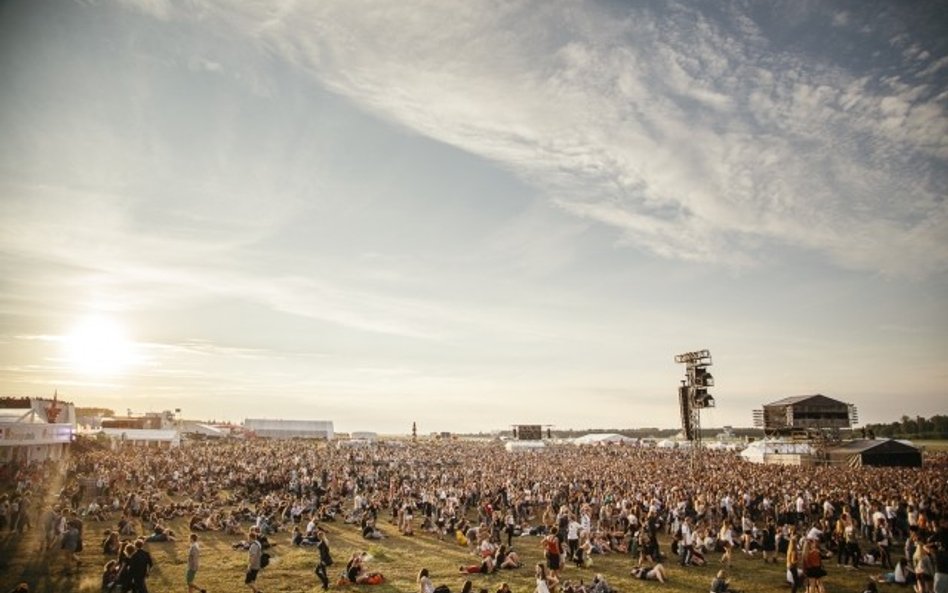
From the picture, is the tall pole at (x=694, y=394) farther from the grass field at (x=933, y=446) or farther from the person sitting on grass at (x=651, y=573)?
the grass field at (x=933, y=446)

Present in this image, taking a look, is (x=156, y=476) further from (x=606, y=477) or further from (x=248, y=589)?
(x=606, y=477)

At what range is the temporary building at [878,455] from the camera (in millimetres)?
46188

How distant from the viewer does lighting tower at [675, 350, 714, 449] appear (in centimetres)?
3837

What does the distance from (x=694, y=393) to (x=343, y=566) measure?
100 ft

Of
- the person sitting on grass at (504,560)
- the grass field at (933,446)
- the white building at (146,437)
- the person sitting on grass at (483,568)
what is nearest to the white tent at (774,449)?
the grass field at (933,446)

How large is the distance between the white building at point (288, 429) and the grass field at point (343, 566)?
85230mm

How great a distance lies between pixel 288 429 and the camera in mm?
101688

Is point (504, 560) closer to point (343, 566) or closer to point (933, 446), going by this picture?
point (343, 566)

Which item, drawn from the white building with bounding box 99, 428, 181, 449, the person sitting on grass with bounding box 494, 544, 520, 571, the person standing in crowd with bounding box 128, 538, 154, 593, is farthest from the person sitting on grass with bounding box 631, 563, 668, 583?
the white building with bounding box 99, 428, 181, 449

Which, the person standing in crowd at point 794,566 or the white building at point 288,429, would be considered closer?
the person standing in crowd at point 794,566

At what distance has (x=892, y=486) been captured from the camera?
2892cm

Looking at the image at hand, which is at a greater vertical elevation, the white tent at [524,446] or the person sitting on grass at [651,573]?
the person sitting on grass at [651,573]

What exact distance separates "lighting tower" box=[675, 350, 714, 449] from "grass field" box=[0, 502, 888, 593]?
70.6 ft

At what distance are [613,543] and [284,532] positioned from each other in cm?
1323
